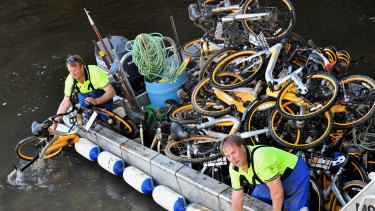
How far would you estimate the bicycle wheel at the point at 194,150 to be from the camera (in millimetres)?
6461

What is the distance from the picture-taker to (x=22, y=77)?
11.4m

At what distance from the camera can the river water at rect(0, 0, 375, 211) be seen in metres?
7.36

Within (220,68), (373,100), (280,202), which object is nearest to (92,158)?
(220,68)

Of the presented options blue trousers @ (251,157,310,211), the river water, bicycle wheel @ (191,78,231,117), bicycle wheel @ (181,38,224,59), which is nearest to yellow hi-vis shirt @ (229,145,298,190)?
blue trousers @ (251,157,310,211)

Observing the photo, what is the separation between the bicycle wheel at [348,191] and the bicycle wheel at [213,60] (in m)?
2.73

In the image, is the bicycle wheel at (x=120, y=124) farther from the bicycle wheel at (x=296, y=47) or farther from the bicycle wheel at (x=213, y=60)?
the bicycle wheel at (x=296, y=47)

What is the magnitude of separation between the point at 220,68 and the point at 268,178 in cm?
293

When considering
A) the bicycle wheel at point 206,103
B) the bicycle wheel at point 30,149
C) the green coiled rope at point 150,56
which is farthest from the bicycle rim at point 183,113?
the bicycle wheel at point 30,149

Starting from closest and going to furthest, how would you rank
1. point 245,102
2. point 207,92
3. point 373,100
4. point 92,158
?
1. point 373,100
2. point 245,102
3. point 207,92
4. point 92,158

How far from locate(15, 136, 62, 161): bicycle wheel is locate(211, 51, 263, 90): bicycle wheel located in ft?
11.0

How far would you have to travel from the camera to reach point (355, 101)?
574cm

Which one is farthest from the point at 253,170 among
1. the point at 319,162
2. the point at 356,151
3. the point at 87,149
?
the point at 87,149

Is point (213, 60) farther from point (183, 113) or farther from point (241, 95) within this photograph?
point (183, 113)

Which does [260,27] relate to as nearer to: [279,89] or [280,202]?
[279,89]
